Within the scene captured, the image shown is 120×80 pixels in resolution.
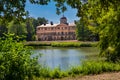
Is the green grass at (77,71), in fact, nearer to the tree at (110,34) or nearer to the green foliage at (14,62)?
the green foliage at (14,62)

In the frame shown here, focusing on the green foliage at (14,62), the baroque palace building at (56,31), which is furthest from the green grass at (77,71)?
the baroque palace building at (56,31)

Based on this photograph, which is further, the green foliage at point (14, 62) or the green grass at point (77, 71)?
the green grass at point (77, 71)

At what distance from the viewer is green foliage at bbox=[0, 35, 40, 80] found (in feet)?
38.5

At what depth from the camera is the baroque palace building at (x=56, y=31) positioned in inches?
6107

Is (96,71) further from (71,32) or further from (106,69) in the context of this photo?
(71,32)

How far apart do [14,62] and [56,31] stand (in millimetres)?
145083

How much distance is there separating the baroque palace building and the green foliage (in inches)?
5532

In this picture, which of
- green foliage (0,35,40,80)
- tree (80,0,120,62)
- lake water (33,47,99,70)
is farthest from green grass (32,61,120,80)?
tree (80,0,120,62)

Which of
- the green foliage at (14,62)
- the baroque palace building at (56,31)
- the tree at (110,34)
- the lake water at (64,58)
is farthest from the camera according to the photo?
the baroque palace building at (56,31)

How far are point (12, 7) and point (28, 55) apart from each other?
3.92m

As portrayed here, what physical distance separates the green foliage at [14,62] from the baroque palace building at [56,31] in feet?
461

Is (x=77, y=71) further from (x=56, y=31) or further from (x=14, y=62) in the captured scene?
(x=56, y=31)

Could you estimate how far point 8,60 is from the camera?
466 inches

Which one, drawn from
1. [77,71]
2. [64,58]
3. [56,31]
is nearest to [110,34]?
[77,71]
